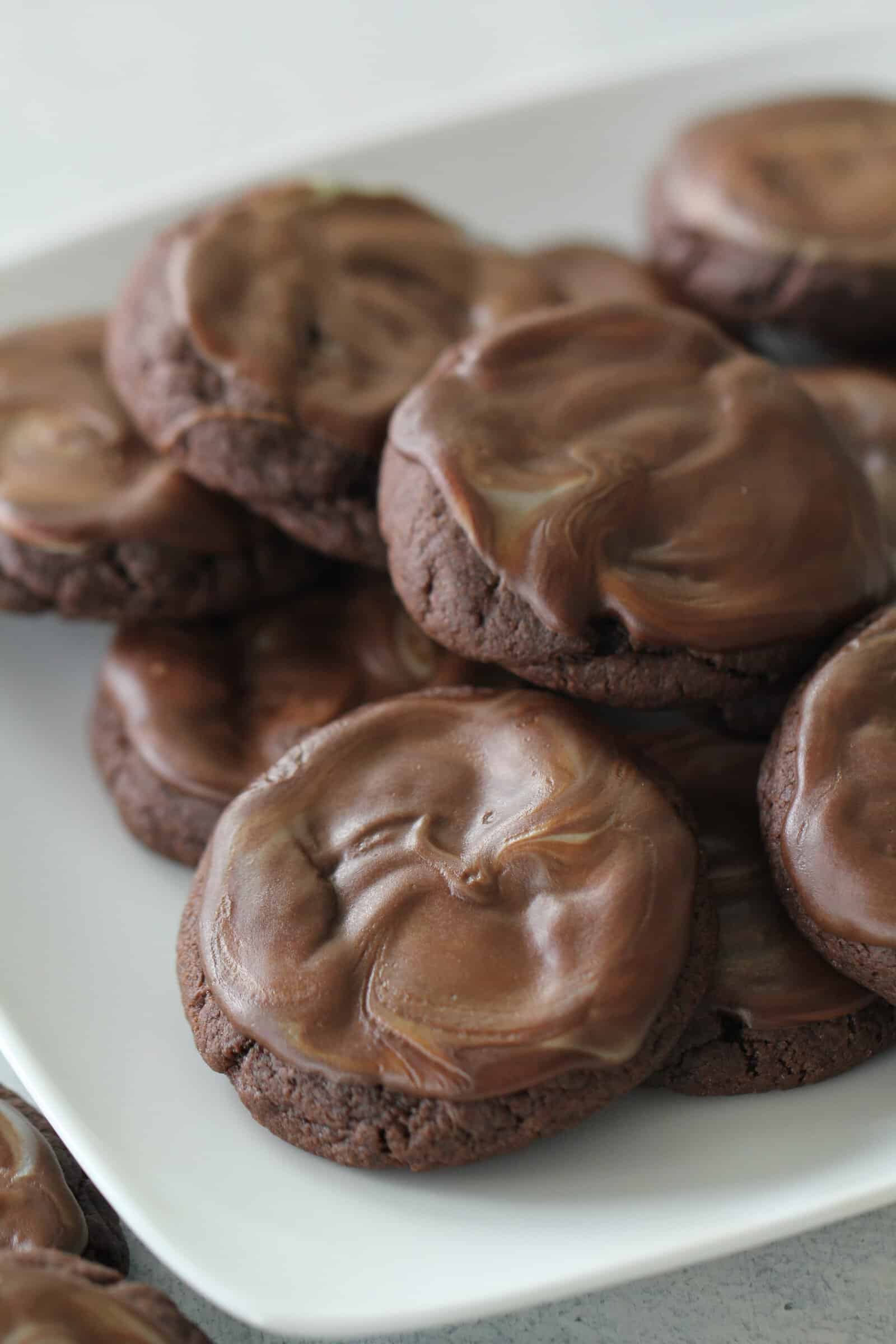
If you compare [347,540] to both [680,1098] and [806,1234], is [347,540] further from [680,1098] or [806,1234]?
[806,1234]

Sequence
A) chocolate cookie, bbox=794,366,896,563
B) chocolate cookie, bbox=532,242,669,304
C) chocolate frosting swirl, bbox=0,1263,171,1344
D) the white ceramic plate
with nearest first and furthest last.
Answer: chocolate frosting swirl, bbox=0,1263,171,1344 < the white ceramic plate < chocolate cookie, bbox=794,366,896,563 < chocolate cookie, bbox=532,242,669,304

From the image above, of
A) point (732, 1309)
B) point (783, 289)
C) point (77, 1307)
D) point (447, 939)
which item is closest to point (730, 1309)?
point (732, 1309)

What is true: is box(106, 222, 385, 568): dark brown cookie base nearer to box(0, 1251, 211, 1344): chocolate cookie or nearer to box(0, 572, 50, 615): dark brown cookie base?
box(0, 572, 50, 615): dark brown cookie base

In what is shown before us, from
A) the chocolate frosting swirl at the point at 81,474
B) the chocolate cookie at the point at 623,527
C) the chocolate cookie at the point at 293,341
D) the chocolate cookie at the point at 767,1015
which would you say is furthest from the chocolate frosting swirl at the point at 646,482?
the chocolate frosting swirl at the point at 81,474

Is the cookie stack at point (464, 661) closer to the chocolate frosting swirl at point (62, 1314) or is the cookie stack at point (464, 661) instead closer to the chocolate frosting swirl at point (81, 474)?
the chocolate frosting swirl at point (81, 474)

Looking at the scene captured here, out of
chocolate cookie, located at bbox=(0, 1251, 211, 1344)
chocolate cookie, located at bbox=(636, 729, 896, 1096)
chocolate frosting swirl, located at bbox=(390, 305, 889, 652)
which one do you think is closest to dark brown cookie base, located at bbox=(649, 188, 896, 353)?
chocolate frosting swirl, located at bbox=(390, 305, 889, 652)

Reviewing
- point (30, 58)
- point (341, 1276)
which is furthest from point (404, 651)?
point (30, 58)

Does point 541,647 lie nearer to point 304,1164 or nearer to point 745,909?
point 745,909
